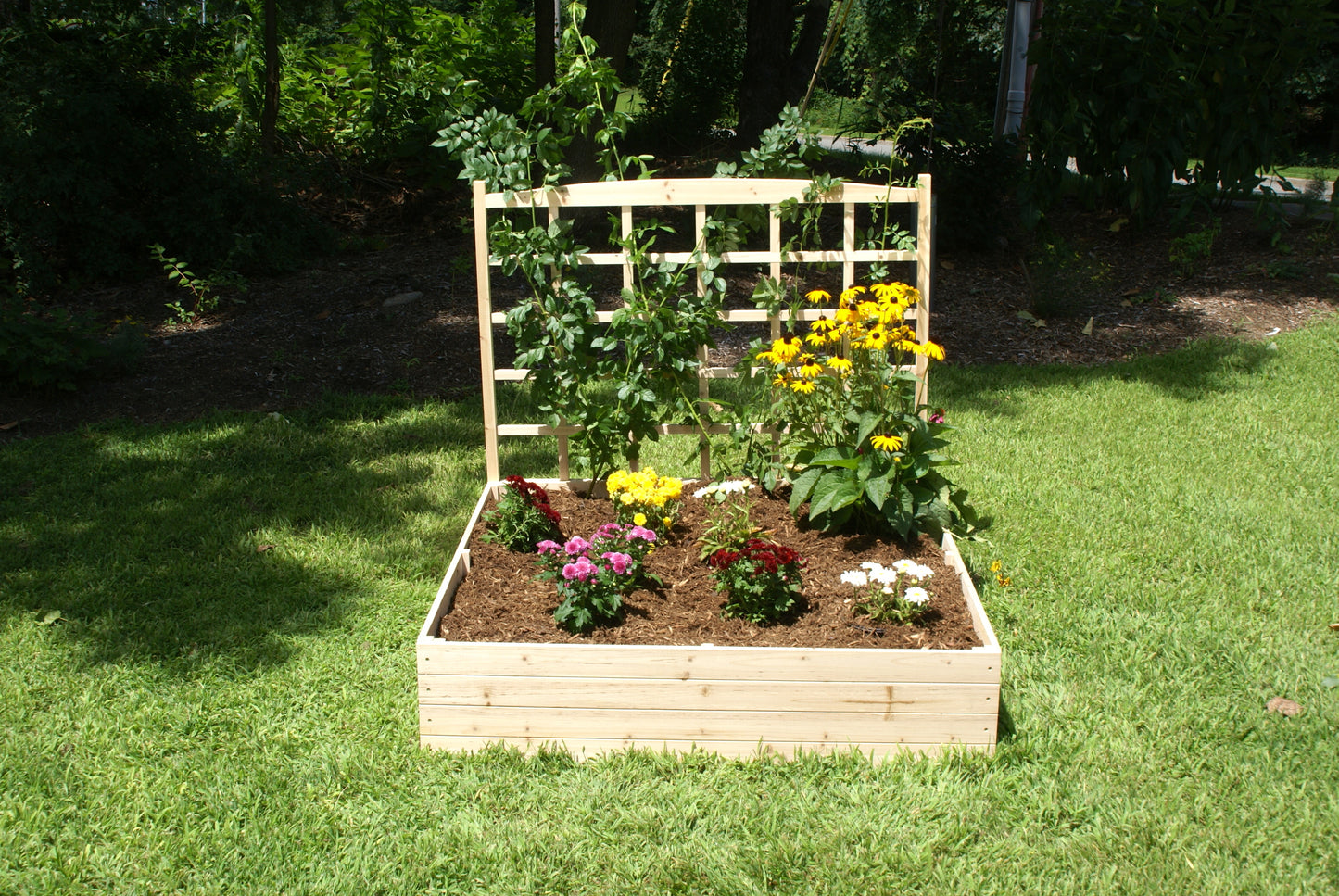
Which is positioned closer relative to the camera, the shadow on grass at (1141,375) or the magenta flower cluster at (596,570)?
the magenta flower cluster at (596,570)

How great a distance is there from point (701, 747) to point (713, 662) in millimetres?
262

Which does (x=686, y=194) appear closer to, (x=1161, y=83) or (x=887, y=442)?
(x=887, y=442)

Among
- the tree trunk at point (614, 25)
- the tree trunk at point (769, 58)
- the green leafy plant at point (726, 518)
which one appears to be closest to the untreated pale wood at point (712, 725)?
the green leafy plant at point (726, 518)

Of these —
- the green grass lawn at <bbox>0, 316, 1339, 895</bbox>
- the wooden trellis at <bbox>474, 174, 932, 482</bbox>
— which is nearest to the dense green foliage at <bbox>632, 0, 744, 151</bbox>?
the green grass lawn at <bbox>0, 316, 1339, 895</bbox>

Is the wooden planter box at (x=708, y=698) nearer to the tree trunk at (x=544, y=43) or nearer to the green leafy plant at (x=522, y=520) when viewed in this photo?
the green leafy plant at (x=522, y=520)

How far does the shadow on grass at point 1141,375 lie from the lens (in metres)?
5.19

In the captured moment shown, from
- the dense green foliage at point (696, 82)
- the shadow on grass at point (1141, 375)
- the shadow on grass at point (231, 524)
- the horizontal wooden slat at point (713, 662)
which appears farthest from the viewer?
the dense green foliage at point (696, 82)

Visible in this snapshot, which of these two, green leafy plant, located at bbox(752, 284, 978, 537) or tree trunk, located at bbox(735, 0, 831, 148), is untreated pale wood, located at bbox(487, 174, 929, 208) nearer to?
green leafy plant, located at bbox(752, 284, 978, 537)

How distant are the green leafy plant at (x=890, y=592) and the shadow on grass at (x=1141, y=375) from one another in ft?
8.03

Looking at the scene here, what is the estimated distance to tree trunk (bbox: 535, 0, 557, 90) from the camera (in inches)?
266

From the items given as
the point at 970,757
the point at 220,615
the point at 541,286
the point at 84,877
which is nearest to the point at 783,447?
the point at 541,286

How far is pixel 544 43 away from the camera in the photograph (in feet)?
22.6

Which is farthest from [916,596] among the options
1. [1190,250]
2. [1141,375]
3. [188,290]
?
[188,290]

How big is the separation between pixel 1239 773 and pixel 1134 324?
4476 mm
